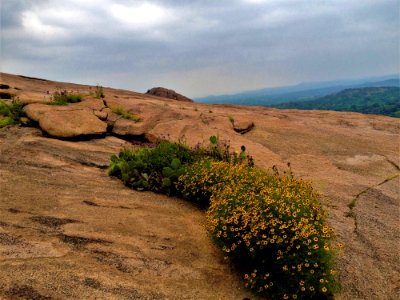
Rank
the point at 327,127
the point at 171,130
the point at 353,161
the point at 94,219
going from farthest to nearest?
the point at 327,127 → the point at 171,130 → the point at 353,161 → the point at 94,219

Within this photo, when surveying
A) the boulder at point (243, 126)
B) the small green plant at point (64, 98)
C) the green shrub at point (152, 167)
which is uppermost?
the small green plant at point (64, 98)

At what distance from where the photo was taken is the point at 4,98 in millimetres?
15891

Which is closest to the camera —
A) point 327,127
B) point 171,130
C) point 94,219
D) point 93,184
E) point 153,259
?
point 153,259

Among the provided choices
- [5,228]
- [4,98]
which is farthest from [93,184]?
[4,98]

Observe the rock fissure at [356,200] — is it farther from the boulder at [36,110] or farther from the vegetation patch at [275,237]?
the boulder at [36,110]

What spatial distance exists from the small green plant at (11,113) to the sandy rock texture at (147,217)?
0.44m

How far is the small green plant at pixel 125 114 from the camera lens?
47.3ft

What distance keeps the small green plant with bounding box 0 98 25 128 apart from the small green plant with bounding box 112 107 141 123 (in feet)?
11.4

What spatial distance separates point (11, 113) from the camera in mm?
13445

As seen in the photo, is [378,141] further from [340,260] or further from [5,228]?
[5,228]

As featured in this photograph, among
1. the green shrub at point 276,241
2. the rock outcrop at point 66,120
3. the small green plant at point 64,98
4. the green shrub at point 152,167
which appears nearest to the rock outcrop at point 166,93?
the small green plant at point 64,98

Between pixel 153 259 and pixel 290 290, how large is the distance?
2290 mm

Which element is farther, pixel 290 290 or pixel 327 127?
pixel 327 127

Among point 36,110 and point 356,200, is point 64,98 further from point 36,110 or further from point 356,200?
point 356,200
